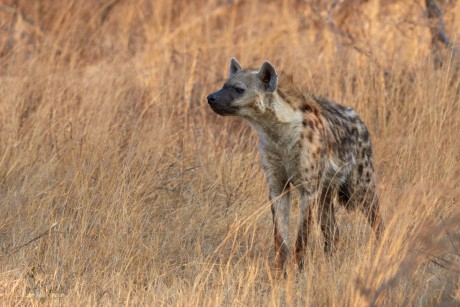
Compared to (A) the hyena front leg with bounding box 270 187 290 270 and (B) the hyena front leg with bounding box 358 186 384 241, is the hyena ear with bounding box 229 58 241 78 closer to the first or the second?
(A) the hyena front leg with bounding box 270 187 290 270

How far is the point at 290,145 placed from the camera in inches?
193

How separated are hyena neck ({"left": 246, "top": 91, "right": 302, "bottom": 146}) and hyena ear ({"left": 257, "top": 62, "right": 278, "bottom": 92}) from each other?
0.04 m

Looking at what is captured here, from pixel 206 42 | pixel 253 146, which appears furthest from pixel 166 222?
pixel 206 42

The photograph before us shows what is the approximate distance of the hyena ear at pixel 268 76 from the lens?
4.90 m

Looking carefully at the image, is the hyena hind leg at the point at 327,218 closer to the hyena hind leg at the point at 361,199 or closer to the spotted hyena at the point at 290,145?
the spotted hyena at the point at 290,145

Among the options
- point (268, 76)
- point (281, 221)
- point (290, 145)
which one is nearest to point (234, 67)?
point (268, 76)

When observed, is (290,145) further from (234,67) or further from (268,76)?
(234,67)

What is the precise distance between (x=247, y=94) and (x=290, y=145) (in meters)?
0.34

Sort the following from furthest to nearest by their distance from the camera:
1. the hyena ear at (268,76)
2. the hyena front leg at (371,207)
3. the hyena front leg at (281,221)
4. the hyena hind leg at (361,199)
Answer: the hyena hind leg at (361,199), the hyena front leg at (371,207), the hyena ear at (268,76), the hyena front leg at (281,221)

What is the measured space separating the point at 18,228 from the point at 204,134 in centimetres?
210

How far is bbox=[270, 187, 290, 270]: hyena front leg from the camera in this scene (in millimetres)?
4789

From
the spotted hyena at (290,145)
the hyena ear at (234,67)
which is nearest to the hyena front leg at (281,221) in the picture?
the spotted hyena at (290,145)

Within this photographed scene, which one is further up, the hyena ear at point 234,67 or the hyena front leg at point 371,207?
the hyena ear at point 234,67

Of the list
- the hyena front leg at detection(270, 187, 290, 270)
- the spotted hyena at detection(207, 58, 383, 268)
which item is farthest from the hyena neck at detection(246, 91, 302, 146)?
the hyena front leg at detection(270, 187, 290, 270)
